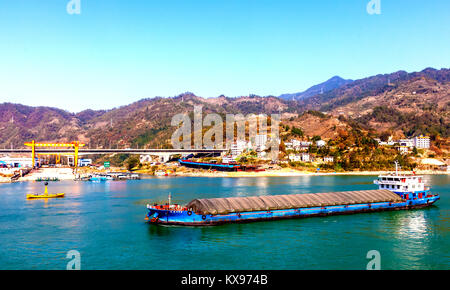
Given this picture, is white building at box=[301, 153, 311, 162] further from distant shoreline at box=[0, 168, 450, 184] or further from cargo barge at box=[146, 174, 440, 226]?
cargo barge at box=[146, 174, 440, 226]

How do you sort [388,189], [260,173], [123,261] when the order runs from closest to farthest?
[123,261] → [388,189] → [260,173]

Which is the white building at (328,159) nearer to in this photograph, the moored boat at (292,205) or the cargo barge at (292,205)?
the cargo barge at (292,205)

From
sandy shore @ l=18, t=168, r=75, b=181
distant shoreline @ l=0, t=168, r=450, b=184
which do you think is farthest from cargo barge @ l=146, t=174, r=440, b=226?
sandy shore @ l=18, t=168, r=75, b=181

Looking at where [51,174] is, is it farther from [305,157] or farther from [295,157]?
[305,157]

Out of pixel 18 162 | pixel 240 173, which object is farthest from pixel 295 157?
pixel 18 162

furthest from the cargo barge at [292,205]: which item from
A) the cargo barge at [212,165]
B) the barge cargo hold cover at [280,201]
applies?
the cargo barge at [212,165]
